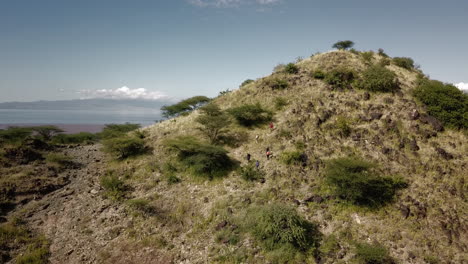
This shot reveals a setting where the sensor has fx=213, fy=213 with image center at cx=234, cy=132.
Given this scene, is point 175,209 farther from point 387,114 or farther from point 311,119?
point 387,114

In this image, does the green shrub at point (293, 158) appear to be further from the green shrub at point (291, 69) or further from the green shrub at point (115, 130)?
the green shrub at point (115, 130)

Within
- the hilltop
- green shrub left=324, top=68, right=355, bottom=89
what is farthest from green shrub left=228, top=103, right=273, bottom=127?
green shrub left=324, top=68, right=355, bottom=89

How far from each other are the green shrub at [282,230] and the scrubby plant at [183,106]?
92.7 ft

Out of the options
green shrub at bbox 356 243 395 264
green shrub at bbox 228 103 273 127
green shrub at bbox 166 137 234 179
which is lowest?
green shrub at bbox 356 243 395 264

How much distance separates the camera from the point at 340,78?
1074 inches

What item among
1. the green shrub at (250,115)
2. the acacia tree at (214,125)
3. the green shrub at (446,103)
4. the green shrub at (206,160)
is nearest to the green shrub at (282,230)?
the green shrub at (206,160)

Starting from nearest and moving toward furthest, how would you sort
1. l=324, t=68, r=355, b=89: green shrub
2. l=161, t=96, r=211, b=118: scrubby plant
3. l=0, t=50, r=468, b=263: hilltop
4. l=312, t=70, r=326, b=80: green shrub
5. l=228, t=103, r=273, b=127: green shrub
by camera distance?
l=0, t=50, r=468, b=263: hilltop < l=228, t=103, r=273, b=127: green shrub < l=324, t=68, r=355, b=89: green shrub < l=312, t=70, r=326, b=80: green shrub < l=161, t=96, r=211, b=118: scrubby plant

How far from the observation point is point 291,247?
11.4 metres

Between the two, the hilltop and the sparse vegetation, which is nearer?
the sparse vegetation

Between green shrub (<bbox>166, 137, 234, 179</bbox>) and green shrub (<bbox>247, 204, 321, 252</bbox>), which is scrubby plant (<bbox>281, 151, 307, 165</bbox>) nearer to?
green shrub (<bbox>166, 137, 234, 179</bbox>)

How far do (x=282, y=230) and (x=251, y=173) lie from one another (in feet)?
20.9

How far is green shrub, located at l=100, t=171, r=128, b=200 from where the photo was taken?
17.2 meters

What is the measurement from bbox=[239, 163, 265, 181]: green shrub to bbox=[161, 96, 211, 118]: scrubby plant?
22530mm

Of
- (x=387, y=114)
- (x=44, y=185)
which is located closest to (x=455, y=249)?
(x=387, y=114)
